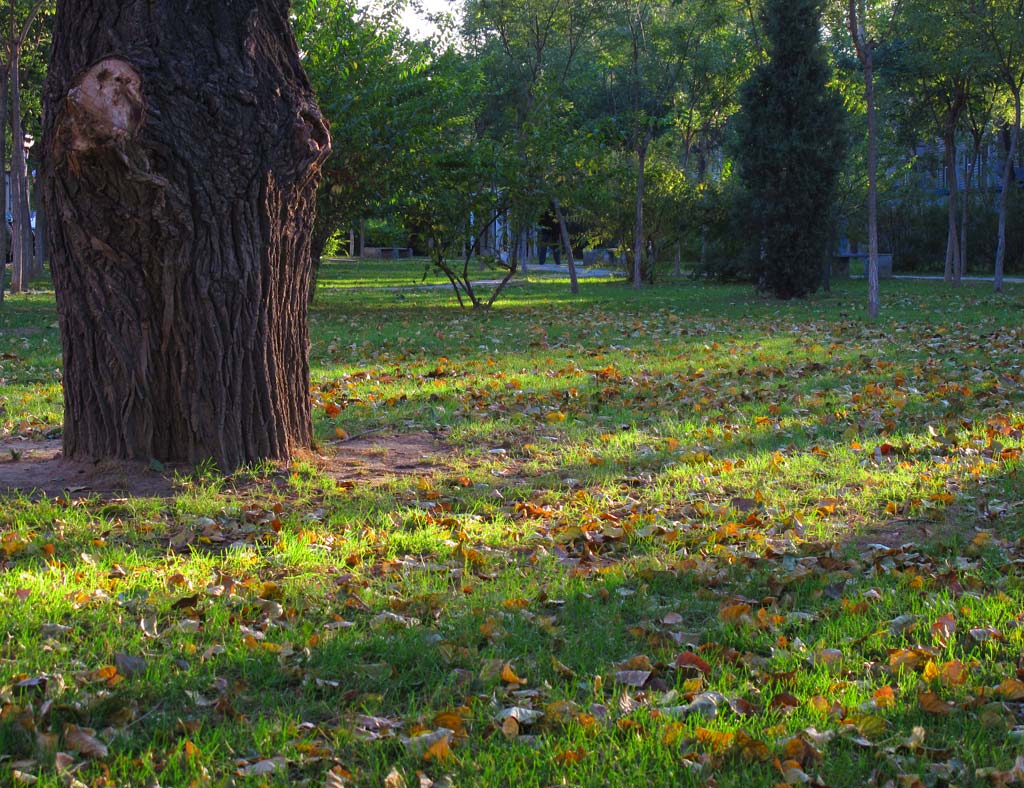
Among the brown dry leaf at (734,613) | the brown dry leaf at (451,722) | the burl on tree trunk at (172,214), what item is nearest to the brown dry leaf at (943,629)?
the brown dry leaf at (734,613)

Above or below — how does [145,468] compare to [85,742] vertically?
above

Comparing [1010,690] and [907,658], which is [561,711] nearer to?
[907,658]

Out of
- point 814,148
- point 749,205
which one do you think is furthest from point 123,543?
point 749,205

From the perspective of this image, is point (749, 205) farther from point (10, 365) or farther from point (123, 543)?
point (123, 543)

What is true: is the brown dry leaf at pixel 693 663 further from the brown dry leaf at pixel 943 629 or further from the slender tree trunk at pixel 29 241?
the slender tree trunk at pixel 29 241

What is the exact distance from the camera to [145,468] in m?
5.19

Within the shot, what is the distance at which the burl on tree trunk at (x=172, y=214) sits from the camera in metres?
4.85

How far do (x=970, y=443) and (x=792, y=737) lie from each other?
13.6 feet

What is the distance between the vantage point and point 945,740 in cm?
275

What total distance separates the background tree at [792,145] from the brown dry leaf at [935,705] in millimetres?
19955

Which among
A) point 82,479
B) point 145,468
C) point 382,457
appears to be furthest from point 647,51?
point 82,479

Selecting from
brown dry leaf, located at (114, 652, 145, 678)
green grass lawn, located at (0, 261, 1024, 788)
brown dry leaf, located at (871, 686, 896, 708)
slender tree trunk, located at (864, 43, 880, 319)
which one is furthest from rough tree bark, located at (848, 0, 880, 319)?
brown dry leaf, located at (114, 652, 145, 678)

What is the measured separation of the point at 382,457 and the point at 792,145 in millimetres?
18139

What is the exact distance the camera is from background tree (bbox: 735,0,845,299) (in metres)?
21.5
